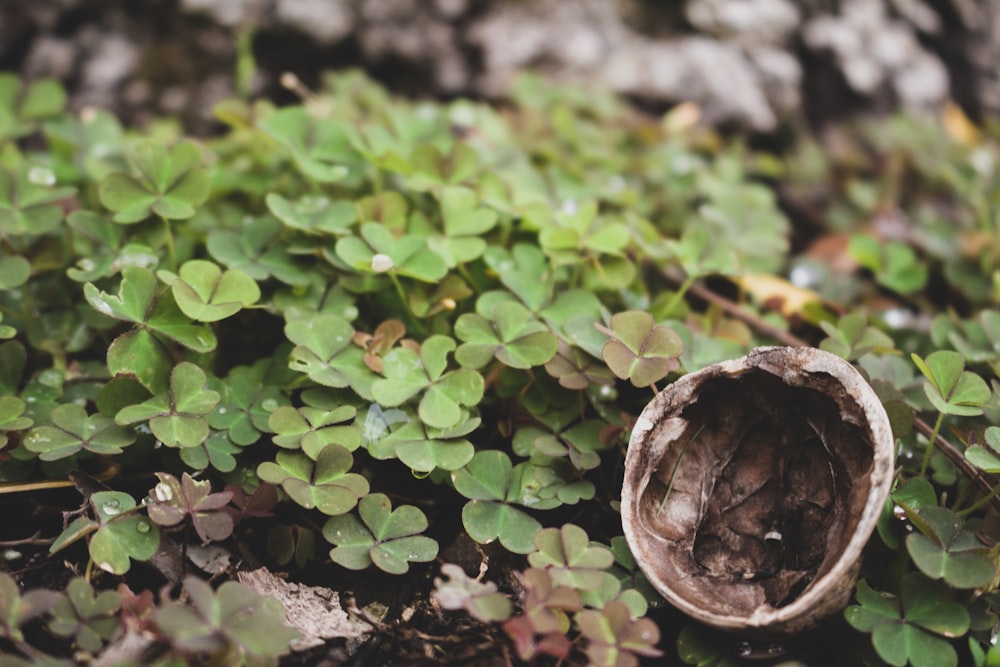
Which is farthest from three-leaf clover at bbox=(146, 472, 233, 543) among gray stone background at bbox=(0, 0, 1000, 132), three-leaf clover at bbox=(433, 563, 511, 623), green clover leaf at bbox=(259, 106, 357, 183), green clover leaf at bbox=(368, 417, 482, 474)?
gray stone background at bbox=(0, 0, 1000, 132)

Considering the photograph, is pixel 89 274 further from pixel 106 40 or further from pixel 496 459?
pixel 106 40

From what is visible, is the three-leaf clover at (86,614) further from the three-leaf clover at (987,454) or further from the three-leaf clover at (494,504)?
the three-leaf clover at (987,454)

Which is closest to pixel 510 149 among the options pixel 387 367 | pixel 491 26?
pixel 491 26

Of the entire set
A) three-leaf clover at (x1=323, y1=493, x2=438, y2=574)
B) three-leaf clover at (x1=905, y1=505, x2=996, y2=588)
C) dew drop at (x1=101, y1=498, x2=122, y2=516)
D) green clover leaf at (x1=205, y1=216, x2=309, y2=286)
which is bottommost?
three-leaf clover at (x1=323, y1=493, x2=438, y2=574)

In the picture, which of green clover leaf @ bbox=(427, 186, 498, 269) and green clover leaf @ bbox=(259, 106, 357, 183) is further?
green clover leaf @ bbox=(259, 106, 357, 183)

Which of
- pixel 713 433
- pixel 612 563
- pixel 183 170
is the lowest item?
pixel 612 563

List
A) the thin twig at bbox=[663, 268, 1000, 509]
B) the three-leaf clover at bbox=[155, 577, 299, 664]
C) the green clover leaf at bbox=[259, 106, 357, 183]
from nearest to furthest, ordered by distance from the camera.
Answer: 1. the three-leaf clover at bbox=[155, 577, 299, 664]
2. the thin twig at bbox=[663, 268, 1000, 509]
3. the green clover leaf at bbox=[259, 106, 357, 183]

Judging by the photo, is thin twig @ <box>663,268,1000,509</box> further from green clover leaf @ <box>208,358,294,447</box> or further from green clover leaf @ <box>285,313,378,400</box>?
green clover leaf @ <box>208,358,294,447</box>
